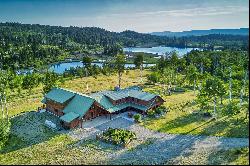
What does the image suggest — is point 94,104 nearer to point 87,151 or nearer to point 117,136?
point 117,136

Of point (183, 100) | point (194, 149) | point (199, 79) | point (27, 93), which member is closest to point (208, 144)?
point (194, 149)

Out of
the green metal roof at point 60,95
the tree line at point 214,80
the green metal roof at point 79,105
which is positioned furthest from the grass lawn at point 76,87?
the green metal roof at point 79,105

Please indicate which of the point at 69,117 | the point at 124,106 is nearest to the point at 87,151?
the point at 69,117

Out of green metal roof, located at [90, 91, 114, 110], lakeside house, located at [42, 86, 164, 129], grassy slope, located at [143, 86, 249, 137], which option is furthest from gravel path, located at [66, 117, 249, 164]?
green metal roof, located at [90, 91, 114, 110]

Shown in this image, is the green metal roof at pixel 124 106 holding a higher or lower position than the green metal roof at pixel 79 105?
lower

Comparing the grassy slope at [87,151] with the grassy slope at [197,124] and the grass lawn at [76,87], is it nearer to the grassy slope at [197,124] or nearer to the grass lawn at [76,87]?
the grassy slope at [197,124]

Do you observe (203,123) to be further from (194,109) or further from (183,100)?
(183,100)
